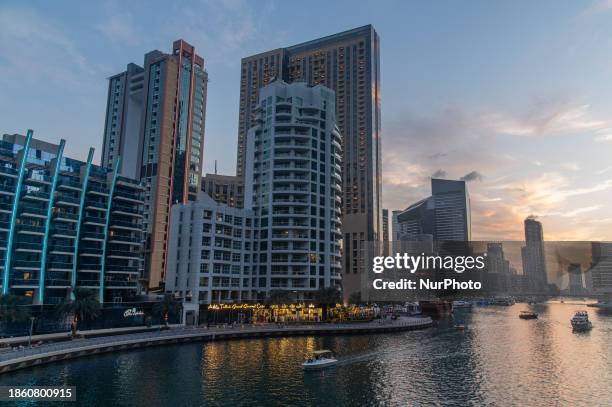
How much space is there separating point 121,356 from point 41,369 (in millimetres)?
16606

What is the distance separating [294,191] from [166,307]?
58.7 m

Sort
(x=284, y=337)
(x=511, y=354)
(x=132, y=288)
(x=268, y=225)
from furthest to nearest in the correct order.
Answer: (x=268, y=225) → (x=132, y=288) → (x=284, y=337) → (x=511, y=354)

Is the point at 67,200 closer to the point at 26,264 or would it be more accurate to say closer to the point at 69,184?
the point at 69,184

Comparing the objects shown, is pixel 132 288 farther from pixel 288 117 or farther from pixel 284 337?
pixel 288 117

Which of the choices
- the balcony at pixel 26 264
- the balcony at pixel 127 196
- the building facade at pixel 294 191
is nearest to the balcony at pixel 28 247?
the balcony at pixel 26 264

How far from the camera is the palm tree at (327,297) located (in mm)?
145875

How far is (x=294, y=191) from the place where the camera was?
156m

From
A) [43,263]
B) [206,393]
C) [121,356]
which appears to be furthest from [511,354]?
[43,263]

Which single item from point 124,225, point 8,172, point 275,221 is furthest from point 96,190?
point 275,221

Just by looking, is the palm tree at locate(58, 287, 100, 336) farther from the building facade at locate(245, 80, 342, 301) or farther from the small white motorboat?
the building facade at locate(245, 80, 342, 301)

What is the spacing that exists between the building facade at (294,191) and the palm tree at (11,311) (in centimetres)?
7634

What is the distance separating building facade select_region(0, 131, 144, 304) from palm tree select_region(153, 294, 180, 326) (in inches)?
672

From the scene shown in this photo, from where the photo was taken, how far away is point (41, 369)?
7138 cm

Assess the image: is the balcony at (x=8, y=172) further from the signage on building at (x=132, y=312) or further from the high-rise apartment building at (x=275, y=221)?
the high-rise apartment building at (x=275, y=221)
